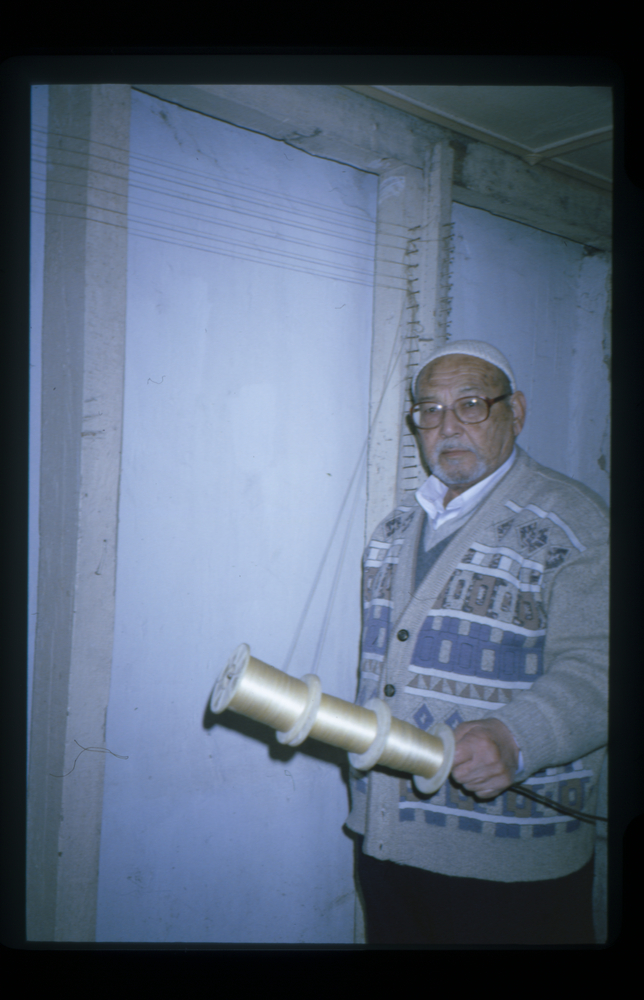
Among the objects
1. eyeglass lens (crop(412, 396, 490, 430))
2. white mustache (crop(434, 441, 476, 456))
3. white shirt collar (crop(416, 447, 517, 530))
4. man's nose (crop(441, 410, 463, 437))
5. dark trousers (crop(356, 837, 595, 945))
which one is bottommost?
dark trousers (crop(356, 837, 595, 945))

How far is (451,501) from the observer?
169cm

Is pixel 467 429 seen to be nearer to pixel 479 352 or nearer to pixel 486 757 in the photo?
pixel 479 352

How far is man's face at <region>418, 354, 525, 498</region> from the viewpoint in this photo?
1.64 m

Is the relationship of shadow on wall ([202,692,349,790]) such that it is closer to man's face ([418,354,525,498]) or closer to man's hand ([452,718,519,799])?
man's hand ([452,718,519,799])

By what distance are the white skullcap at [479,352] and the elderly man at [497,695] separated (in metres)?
0.11

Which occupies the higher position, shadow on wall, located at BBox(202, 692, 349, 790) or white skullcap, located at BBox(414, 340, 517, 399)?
white skullcap, located at BBox(414, 340, 517, 399)

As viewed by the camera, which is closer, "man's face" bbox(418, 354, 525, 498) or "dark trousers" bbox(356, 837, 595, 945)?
"dark trousers" bbox(356, 837, 595, 945)

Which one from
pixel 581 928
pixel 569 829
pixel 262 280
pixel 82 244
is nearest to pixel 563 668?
pixel 569 829

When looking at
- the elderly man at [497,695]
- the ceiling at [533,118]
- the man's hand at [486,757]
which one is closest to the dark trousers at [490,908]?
the elderly man at [497,695]

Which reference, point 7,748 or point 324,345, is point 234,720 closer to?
point 7,748

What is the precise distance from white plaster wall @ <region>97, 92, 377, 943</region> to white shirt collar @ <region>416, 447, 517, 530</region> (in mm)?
239

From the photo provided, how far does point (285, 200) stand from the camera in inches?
70.1

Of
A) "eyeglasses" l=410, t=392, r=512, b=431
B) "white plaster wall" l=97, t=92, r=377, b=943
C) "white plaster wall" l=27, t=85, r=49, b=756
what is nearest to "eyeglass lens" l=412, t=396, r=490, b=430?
"eyeglasses" l=410, t=392, r=512, b=431

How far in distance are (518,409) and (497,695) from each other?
33.3 inches
